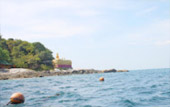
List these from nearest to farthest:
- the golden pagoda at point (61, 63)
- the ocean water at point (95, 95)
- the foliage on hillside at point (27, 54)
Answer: the ocean water at point (95, 95), the foliage on hillside at point (27, 54), the golden pagoda at point (61, 63)

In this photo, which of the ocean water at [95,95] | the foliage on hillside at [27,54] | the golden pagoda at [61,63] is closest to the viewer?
the ocean water at [95,95]

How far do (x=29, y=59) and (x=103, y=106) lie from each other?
64249mm

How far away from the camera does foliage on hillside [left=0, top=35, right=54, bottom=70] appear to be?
71.2 m

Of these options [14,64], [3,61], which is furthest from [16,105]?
[14,64]

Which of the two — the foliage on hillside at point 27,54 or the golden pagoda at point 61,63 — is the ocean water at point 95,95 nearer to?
the foliage on hillside at point 27,54

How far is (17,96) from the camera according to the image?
501 inches

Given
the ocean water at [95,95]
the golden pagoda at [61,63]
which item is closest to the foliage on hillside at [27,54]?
the golden pagoda at [61,63]

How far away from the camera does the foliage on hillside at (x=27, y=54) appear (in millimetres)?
71250

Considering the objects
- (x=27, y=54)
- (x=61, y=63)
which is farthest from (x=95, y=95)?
(x=61, y=63)

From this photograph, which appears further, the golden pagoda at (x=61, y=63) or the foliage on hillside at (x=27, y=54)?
the golden pagoda at (x=61, y=63)

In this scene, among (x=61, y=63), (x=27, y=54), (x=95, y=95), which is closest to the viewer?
(x=95, y=95)

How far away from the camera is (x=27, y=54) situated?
78750 mm

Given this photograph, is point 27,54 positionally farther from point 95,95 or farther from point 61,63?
point 95,95

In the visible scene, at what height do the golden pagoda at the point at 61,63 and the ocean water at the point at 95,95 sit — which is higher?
the golden pagoda at the point at 61,63
